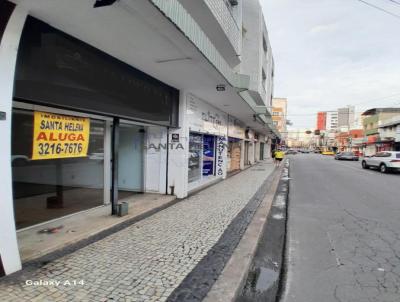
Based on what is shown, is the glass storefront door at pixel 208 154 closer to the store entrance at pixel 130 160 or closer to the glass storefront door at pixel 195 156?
the glass storefront door at pixel 195 156

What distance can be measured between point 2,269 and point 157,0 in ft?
12.3

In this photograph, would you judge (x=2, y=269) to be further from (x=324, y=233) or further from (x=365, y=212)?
(x=365, y=212)

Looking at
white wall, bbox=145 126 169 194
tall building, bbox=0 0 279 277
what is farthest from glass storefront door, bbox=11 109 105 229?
white wall, bbox=145 126 169 194

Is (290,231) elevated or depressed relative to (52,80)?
depressed

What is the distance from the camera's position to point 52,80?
386cm

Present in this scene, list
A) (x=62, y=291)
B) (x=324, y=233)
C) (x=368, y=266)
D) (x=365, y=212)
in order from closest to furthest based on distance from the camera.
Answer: (x=62, y=291)
(x=368, y=266)
(x=324, y=233)
(x=365, y=212)

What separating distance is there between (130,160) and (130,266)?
16.5ft

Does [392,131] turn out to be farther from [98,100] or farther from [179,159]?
[98,100]

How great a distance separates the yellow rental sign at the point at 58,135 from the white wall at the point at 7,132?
0.92m

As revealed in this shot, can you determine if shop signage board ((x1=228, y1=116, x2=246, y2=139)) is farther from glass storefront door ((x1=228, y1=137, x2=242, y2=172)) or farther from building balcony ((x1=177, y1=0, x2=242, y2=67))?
building balcony ((x1=177, y1=0, x2=242, y2=67))

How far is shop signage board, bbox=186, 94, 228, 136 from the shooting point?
28.0 feet

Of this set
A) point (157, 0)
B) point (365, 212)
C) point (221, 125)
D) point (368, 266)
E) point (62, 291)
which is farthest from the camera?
point (221, 125)

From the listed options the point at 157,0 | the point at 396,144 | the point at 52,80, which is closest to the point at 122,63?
the point at 52,80

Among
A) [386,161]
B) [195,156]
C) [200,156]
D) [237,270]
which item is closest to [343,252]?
[237,270]
